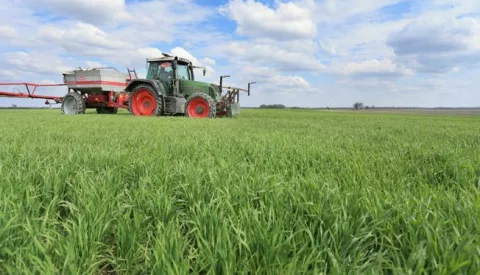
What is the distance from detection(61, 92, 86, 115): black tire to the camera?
15.6 metres

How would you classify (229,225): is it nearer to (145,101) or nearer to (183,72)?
(183,72)

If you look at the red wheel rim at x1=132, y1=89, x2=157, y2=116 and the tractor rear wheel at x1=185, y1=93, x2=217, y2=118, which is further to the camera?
the red wheel rim at x1=132, y1=89, x2=157, y2=116

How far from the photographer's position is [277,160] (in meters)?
3.32

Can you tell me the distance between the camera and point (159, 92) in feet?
42.7

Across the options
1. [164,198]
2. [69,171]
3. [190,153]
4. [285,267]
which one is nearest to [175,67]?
[190,153]

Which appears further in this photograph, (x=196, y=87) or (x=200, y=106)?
(x=196, y=87)

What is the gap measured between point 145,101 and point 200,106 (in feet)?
8.95

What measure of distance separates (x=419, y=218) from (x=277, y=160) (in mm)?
1835

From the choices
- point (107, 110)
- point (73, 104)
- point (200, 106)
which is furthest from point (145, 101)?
point (107, 110)

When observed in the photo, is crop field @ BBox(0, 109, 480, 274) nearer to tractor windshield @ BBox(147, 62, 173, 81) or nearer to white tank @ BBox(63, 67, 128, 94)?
tractor windshield @ BBox(147, 62, 173, 81)

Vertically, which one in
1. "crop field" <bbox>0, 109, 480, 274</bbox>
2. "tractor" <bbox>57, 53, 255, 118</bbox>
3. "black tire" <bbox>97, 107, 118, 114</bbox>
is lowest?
"crop field" <bbox>0, 109, 480, 274</bbox>

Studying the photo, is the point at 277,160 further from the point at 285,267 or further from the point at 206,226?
the point at 285,267

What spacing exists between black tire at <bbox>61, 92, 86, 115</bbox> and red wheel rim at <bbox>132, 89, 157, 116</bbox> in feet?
12.4

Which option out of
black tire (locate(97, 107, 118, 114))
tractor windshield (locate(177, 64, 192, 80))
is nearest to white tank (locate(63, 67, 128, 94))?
black tire (locate(97, 107, 118, 114))
